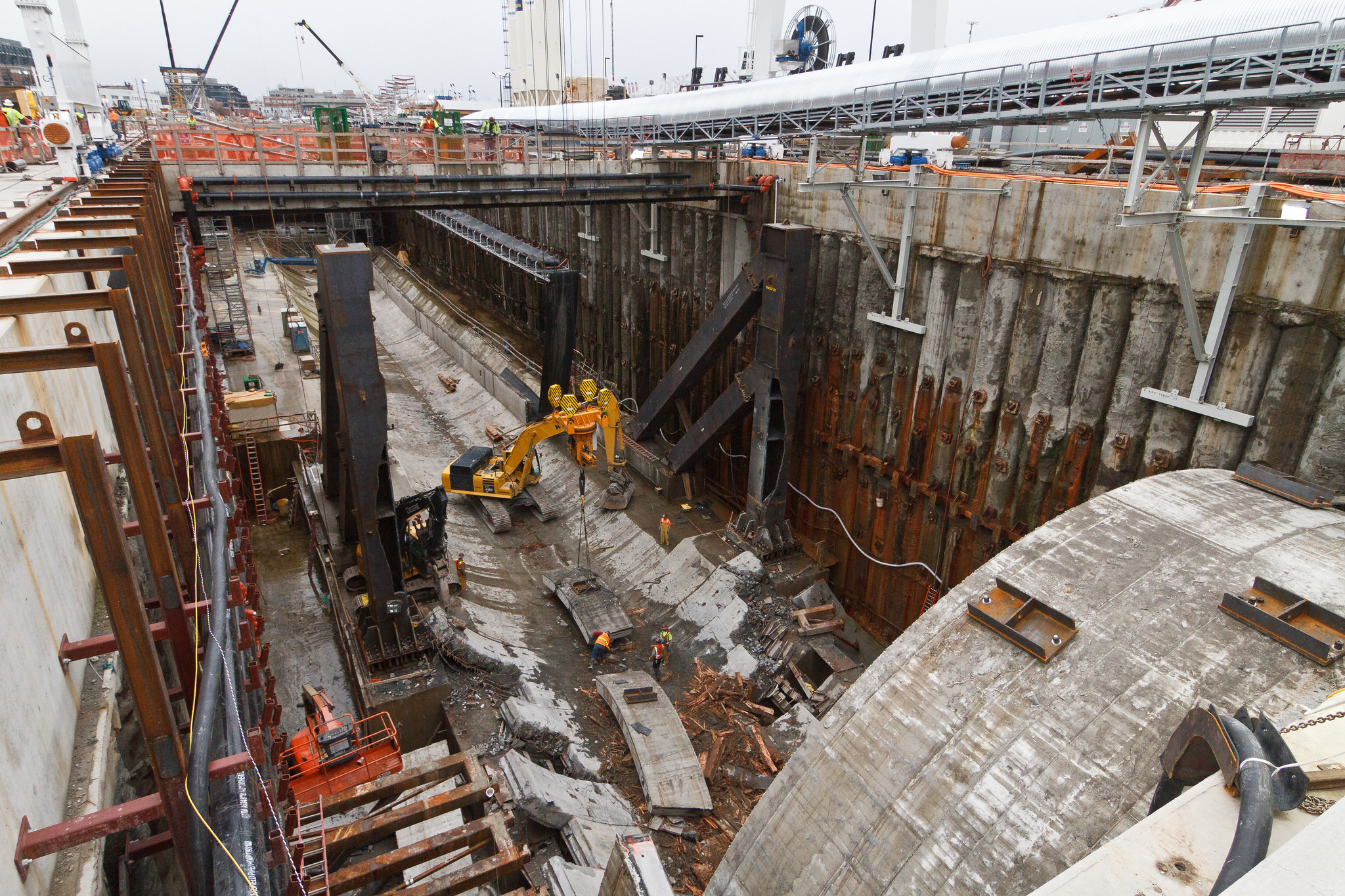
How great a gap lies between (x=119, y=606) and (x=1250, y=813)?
5117 millimetres

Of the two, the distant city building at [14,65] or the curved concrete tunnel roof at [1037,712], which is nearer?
the curved concrete tunnel roof at [1037,712]

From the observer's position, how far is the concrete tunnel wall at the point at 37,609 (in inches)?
142

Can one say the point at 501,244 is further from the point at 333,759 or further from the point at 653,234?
the point at 333,759

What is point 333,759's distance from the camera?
10555 mm

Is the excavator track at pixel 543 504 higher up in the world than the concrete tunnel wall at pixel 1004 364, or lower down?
lower down

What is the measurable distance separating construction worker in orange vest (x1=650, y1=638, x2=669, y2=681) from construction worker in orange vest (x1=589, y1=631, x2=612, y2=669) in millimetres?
949

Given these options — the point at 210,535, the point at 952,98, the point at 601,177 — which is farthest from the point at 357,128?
the point at 210,535

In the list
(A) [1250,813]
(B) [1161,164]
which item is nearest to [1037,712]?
(A) [1250,813]

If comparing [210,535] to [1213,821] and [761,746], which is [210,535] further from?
[761,746]

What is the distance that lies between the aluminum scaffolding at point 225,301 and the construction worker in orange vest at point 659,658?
19.6 meters

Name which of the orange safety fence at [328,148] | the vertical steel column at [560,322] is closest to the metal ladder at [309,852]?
the orange safety fence at [328,148]

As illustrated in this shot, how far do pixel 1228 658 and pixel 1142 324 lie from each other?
19.8 feet

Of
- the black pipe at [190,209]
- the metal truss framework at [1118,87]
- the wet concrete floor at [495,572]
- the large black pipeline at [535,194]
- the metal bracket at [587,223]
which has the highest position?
the metal truss framework at [1118,87]

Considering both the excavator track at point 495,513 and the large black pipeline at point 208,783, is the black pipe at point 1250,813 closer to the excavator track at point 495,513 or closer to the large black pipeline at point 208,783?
the large black pipeline at point 208,783
